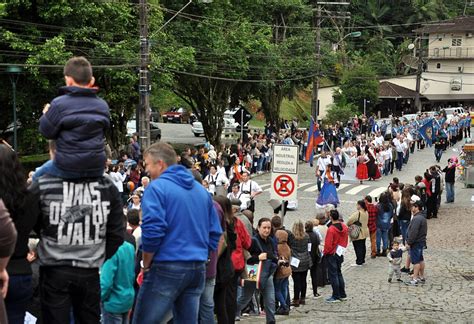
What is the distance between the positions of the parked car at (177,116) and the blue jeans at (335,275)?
5716cm

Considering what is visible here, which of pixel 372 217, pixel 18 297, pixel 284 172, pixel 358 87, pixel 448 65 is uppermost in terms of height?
pixel 448 65

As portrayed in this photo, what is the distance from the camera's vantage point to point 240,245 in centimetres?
866

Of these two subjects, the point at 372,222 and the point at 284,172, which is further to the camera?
the point at 372,222

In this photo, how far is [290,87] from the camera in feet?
161

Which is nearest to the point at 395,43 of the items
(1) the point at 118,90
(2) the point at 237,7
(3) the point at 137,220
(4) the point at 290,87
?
(4) the point at 290,87

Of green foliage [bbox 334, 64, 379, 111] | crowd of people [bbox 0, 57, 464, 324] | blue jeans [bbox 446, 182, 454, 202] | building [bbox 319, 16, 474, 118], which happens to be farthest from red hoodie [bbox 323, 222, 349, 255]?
building [bbox 319, 16, 474, 118]

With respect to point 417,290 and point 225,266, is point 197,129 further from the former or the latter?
→ point 225,266

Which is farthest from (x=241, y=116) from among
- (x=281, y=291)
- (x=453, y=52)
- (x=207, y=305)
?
(x=453, y=52)

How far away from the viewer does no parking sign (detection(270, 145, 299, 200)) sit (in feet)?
51.6

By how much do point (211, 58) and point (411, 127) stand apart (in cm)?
1355

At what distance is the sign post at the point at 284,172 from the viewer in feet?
51.6

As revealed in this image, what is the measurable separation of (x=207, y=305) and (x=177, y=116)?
209 feet

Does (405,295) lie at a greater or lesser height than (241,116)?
lesser

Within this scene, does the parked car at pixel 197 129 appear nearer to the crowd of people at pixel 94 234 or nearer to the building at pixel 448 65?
the building at pixel 448 65
